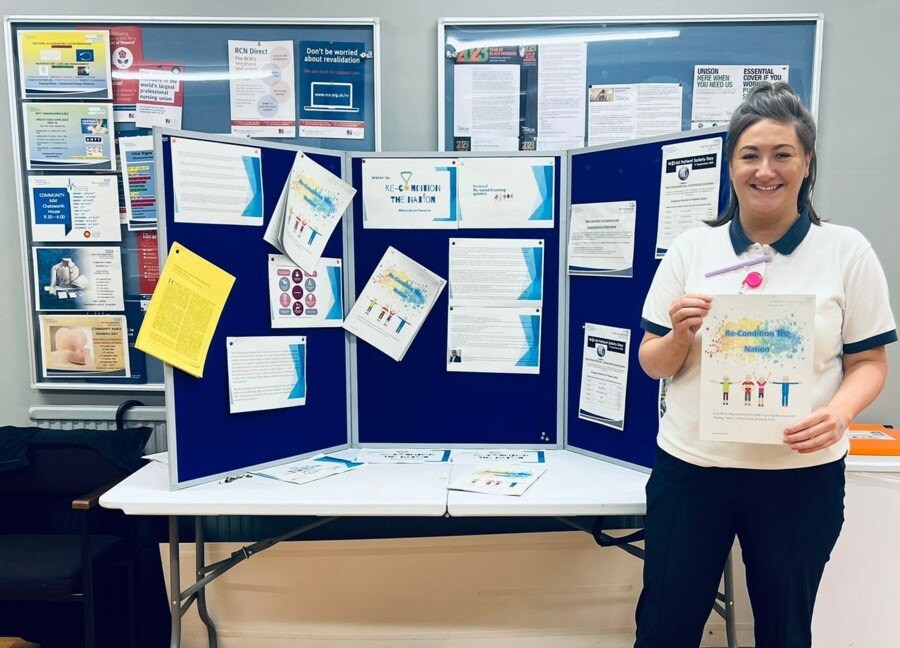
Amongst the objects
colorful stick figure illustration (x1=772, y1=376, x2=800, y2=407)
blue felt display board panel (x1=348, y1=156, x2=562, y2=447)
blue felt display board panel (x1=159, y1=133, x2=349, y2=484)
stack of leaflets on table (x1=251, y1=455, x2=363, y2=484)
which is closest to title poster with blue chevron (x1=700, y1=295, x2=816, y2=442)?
colorful stick figure illustration (x1=772, y1=376, x2=800, y2=407)

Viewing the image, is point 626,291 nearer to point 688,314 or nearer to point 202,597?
point 688,314

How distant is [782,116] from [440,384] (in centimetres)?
113

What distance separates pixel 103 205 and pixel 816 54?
97.0 inches

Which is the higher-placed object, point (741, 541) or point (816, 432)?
point (816, 432)

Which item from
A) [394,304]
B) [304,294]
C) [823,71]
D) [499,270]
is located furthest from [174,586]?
[823,71]

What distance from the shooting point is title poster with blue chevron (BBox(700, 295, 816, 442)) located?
42.2 inches

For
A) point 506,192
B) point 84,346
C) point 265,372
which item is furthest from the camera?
point 84,346

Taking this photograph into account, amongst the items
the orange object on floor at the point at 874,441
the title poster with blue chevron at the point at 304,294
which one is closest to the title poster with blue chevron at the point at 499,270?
the title poster with blue chevron at the point at 304,294

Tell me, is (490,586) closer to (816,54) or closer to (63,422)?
(63,422)

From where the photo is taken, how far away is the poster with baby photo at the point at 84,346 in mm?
2070

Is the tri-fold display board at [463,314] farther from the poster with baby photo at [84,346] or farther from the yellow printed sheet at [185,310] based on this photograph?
the poster with baby photo at [84,346]

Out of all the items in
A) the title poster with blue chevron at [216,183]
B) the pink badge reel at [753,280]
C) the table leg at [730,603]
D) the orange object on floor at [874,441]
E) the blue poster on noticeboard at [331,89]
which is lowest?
the table leg at [730,603]

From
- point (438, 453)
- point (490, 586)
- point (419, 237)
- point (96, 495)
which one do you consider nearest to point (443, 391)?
point (438, 453)

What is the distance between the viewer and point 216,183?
4.97 ft
